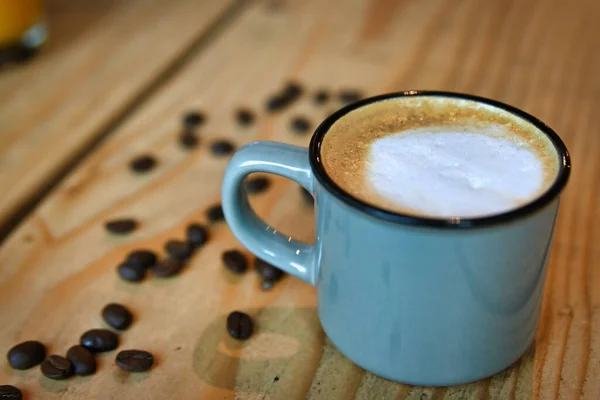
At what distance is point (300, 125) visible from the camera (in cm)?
109

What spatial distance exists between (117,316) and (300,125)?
461mm

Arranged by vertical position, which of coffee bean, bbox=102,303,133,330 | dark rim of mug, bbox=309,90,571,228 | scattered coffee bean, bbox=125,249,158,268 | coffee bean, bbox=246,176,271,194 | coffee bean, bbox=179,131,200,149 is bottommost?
coffee bean, bbox=179,131,200,149

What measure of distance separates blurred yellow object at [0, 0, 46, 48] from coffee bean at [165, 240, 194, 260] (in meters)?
0.69

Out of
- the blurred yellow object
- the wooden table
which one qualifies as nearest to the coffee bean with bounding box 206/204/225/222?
the wooden table

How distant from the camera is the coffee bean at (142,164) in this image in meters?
Answer: 1.01

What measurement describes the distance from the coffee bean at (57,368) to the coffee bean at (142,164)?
0.37m

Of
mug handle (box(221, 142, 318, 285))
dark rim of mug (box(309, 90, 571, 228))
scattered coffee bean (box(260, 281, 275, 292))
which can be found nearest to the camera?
dark rim of mug (box(309, 90, 571, 228))

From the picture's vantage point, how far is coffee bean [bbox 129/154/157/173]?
1.01 m

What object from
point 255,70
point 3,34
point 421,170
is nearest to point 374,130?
point 421,170

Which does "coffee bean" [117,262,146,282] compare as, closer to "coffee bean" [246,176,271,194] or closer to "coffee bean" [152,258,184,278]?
"coffee bean" [152,258,184,278]

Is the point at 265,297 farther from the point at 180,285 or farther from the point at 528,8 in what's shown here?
the point at 528,8

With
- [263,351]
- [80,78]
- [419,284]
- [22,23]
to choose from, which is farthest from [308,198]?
[22,23]

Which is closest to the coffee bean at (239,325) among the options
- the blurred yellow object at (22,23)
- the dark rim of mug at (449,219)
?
the dark rim of mug at (449,219)

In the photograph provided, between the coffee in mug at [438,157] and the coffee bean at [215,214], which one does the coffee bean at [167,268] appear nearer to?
the coffee bean at [215,214]
